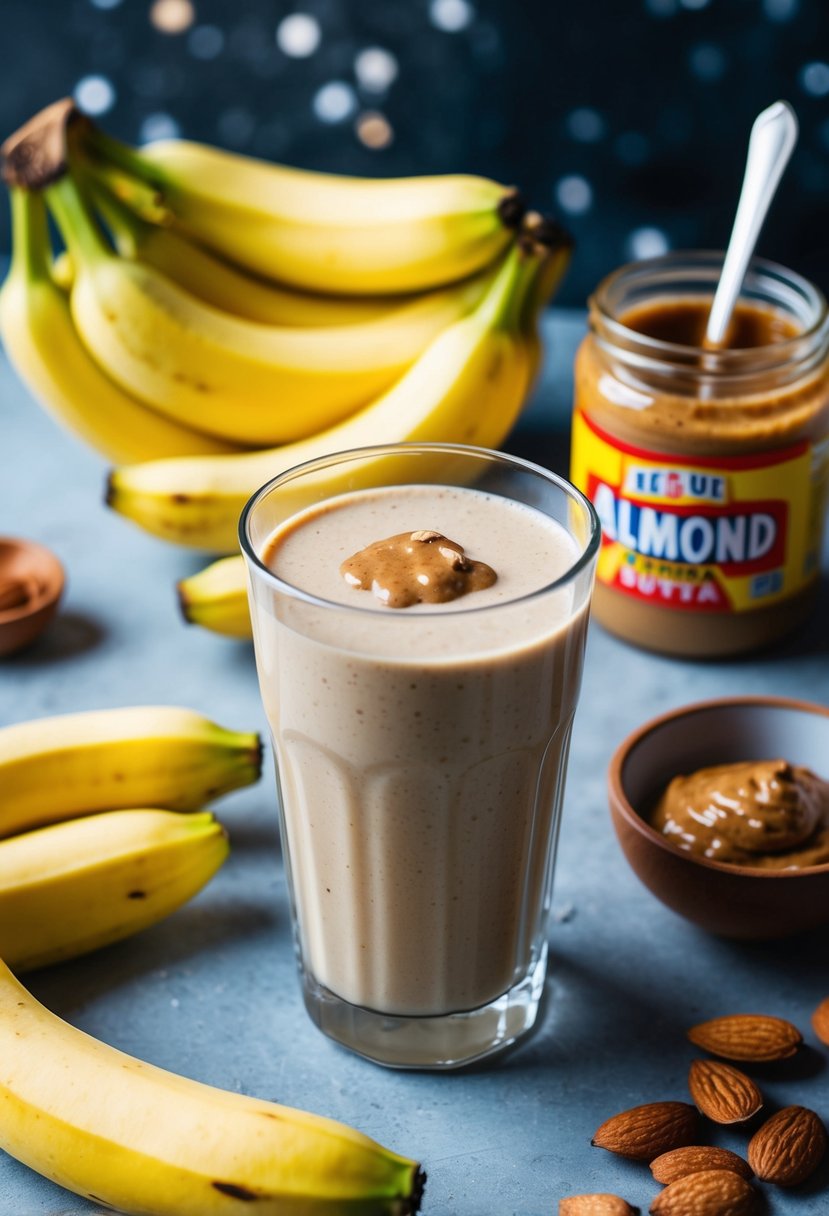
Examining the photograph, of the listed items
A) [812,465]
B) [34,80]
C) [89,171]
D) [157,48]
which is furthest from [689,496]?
A: [34,80]

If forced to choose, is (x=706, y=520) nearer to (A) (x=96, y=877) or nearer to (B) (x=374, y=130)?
(A) (x=96, y=877)

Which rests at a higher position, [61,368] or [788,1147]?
[61,368]

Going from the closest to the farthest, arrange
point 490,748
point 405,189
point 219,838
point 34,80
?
point 490,748, point 219,838, point 405,189, point 34,80

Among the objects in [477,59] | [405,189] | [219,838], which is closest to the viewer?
[219,838]

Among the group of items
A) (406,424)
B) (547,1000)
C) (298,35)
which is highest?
(298,35)

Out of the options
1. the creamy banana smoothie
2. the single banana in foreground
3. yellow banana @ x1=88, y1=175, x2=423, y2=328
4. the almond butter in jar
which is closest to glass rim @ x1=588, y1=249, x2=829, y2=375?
the almond butter in jar

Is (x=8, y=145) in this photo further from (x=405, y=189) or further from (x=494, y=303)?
(x=494, y=303)

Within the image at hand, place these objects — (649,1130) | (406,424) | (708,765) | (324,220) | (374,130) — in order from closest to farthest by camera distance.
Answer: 1. (649,1130)
2. (708,765)
3. (406,424)
4. (324,220)
5. (374,130)

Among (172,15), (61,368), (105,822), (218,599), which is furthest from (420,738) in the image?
(172,15)
